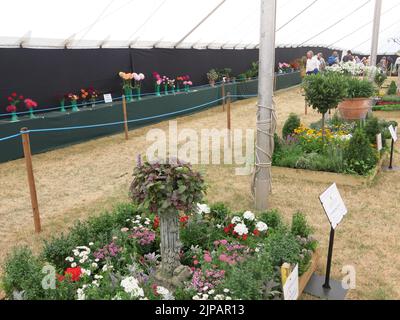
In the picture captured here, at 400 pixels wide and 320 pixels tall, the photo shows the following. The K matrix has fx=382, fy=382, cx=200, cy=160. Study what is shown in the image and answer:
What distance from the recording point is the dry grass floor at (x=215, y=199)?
3984mm

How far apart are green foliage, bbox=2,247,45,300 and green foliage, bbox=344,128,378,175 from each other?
5003mm

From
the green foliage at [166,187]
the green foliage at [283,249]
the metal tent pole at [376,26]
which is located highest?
the metal tent pole at [376,26]

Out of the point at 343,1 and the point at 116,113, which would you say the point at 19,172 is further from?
Result: the point at 343,1

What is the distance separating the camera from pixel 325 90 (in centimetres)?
661

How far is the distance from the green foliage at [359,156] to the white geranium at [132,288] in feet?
14.8

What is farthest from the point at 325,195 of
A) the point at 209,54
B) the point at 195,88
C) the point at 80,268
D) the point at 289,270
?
the point at 209,54

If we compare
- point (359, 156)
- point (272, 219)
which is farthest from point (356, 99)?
point (272, 219)

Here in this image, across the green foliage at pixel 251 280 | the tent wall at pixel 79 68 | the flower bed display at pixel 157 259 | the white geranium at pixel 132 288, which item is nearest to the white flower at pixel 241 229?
the flower bed display at pixel 157 259

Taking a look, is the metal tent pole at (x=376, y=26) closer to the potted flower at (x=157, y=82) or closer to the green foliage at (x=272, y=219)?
the potted flower at (x=157, y=82)

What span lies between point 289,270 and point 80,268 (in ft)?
5.58

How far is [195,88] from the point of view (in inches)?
569

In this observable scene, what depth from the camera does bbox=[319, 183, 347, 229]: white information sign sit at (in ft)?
10.3

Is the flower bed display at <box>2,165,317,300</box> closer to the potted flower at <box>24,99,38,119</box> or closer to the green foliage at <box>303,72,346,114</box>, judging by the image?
the green foliage at <box>303,72,346,114</box>

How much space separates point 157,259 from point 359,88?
7.00 m
